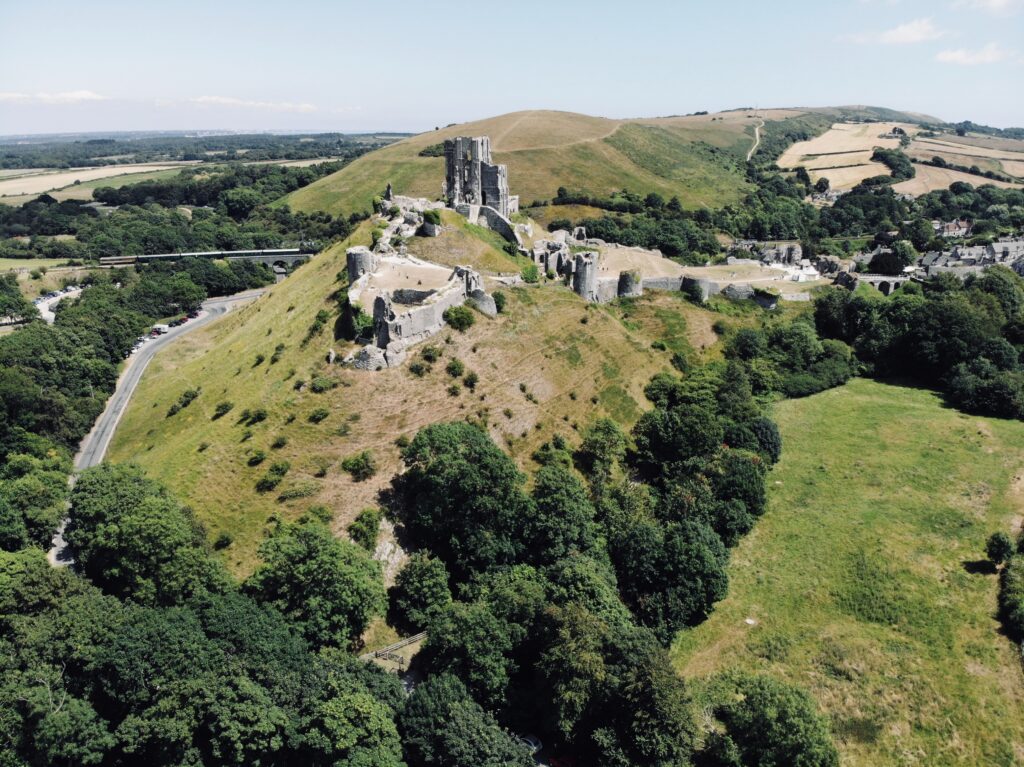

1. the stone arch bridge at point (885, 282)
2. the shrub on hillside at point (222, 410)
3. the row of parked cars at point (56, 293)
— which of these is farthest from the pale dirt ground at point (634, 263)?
the row of parked cars at point (56, 293)

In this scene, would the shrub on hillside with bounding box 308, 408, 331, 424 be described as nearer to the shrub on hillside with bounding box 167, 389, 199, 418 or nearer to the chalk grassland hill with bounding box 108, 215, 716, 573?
the chalk grassland hill with bounding box 108, 215, 716, 573

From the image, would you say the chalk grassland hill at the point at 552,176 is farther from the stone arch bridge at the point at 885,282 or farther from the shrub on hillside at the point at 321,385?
the shrub on hillside at the point at 321,385

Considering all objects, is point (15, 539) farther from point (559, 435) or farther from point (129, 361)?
point (129, 361)

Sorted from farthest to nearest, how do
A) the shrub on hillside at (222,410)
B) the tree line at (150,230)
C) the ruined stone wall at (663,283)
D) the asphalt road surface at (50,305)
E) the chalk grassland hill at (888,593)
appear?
the tree line at (150,230) < the asphalt road surface at (50,305) < the ruined stone wall at (663,283) < the shrub on hillside at (222,410) < the chalk grassland hill at (888,593)

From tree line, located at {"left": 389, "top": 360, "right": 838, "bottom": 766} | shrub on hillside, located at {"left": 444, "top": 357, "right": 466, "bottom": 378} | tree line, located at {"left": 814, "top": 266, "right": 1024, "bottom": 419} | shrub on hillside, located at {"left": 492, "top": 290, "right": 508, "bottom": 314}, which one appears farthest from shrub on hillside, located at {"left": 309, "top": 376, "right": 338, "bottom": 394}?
tree line, located at {"left": 814, "top": 266, "right": 1024, "bottom": 419}

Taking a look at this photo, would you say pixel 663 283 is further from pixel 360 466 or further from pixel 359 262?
pixel 360 466

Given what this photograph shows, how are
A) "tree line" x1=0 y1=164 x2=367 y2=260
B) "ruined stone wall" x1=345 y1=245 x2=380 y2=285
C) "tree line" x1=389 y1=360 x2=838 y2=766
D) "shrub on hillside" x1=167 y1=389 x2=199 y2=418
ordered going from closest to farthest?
"tree line" x1=389 y1=360 x2=838 y2=766, "shrub on hillside" x1=167 y1=389 x2=199 y2=418, "ruined stone wall" x1=345 y1=245 x2=380 y2=285, "tree line" x1=0 y1=164 x2=367 y2=260
